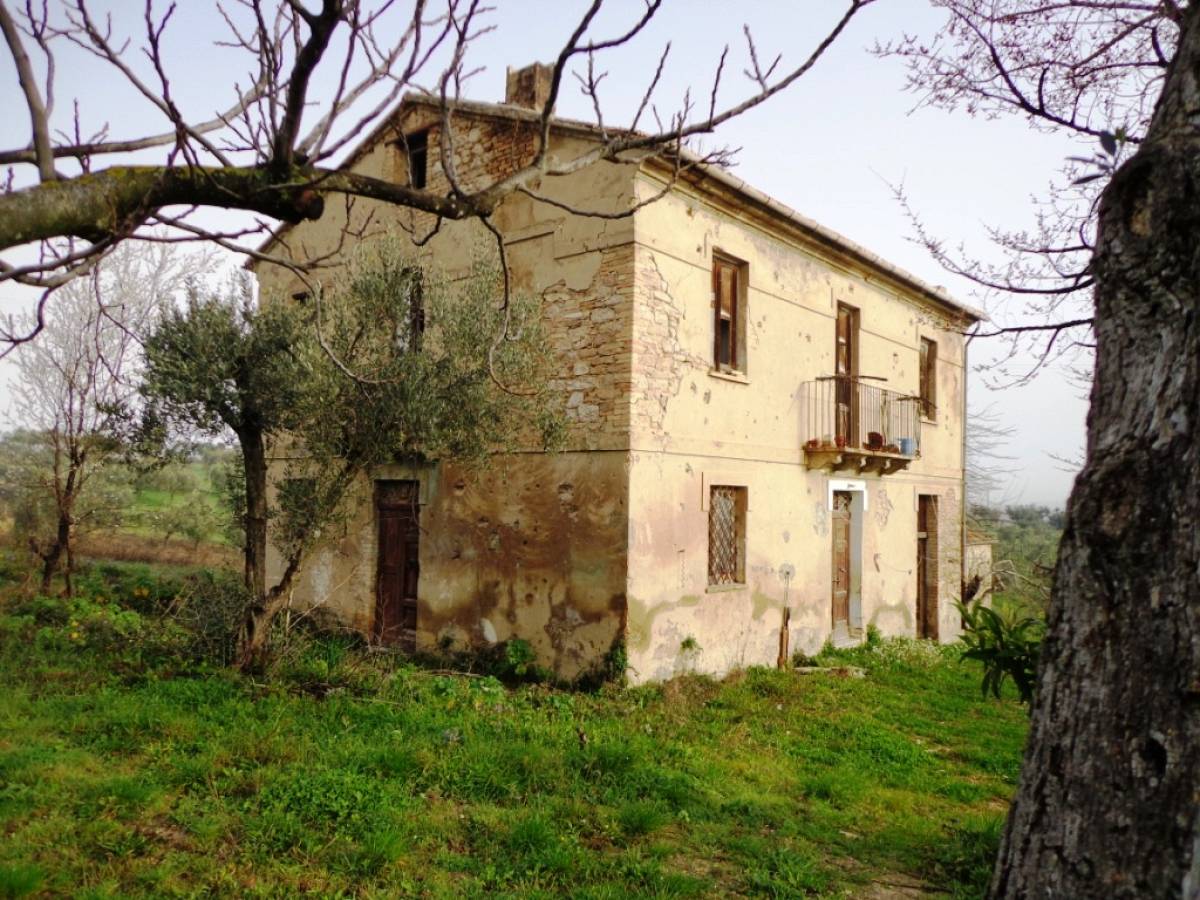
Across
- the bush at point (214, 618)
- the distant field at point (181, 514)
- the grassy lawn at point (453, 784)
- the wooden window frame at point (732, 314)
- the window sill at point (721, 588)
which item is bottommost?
the grassy lawn at point (453, 784)

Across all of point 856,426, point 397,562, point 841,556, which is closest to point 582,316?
point 397,562

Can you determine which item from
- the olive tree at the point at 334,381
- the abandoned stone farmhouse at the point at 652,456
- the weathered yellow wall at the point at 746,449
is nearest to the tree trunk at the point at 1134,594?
the weathered yellow wall at the point at 746,449

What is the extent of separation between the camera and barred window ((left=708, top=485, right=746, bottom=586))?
10.0m

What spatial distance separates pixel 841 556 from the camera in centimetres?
1256

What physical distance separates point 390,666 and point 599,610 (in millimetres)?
2369

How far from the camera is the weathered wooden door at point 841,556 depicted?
12398mm

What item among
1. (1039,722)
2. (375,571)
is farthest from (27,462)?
(1039,722)

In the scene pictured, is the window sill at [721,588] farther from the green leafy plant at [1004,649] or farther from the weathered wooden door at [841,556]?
the green leafy plant at [1004,649]

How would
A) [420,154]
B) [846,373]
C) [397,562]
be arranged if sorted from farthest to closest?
1. [846,373]
2. [420,154]
3. [397,562]

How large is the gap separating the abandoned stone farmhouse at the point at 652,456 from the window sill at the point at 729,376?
0.09 ft

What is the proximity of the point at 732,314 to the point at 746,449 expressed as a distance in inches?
72.4

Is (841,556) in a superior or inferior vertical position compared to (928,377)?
inferior

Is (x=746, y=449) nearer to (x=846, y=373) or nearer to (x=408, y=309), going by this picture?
(x=846, y=373)

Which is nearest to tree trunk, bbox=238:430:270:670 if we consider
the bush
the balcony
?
the bush
